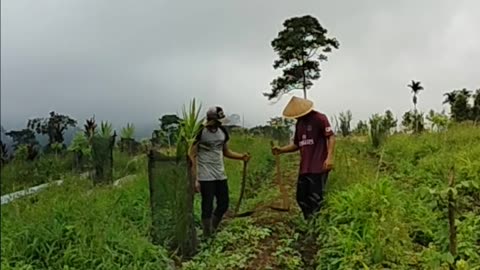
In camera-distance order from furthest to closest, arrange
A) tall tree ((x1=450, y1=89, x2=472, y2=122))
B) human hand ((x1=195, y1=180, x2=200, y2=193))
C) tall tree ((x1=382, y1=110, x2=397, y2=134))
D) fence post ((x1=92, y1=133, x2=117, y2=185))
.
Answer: tall tree ((x1=450, y1=89, x2=472, y2=122))
tall tree ((x1=382, y1=110, x2=397, y2=134))
fence post ((x1=92, y1=133, x2=117, y2=185))
human hand ((x1=195, y1=180, x2=200, y2=193))

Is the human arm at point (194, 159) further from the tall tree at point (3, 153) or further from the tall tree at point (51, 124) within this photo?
the tall tree at point (3, 153)

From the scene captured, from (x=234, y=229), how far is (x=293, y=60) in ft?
70.0

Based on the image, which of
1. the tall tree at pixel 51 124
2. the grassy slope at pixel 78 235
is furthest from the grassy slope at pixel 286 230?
the tall tree at pixel 51 124

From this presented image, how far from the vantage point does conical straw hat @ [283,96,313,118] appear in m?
5.71

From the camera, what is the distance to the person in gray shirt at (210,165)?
548 centimetres

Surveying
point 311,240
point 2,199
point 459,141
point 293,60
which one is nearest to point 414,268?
point 311,240

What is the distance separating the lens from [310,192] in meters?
5.60

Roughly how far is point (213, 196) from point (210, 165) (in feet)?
0.93

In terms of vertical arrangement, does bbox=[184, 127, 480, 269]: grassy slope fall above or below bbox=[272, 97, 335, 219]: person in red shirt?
below

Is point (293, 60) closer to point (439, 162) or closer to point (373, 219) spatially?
point (439, 162)

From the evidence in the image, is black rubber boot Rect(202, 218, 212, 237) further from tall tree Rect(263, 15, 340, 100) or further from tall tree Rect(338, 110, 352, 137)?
tall tree Rect(263, 15, 340, 100)

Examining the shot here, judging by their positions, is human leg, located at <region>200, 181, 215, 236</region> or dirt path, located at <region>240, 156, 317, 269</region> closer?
dirt path, located at <region>240, 156, 317, 269</region>

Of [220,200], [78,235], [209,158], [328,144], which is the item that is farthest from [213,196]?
[78,235]

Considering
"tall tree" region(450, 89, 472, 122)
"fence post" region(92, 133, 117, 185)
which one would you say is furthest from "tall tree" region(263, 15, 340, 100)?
"fence post" region(92, 133, 117, 185)
